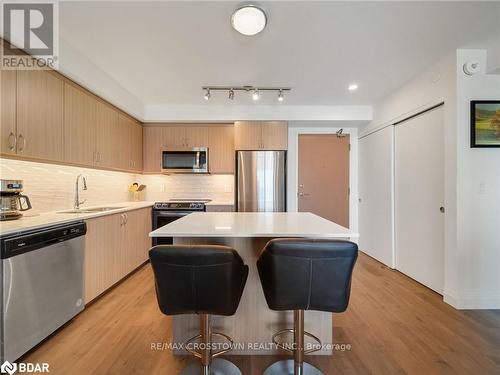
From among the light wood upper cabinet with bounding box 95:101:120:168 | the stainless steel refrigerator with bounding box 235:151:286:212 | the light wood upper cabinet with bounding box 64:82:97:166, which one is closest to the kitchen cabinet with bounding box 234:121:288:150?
the stainless steel refrigerator with bounding box 235:151:286:212

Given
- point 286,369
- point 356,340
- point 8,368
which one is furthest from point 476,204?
point 8,368

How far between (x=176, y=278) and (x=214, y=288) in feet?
0.63

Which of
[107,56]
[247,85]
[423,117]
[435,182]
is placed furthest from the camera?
[247,85]

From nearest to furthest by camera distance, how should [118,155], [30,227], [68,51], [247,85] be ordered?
[30,227], [68,51], [247,85], [118,155]

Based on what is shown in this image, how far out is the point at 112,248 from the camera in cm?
264

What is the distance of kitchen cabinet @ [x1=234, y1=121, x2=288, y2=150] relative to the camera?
12.7ft

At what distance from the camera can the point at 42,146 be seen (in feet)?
6.73

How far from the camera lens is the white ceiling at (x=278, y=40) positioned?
5.80ft

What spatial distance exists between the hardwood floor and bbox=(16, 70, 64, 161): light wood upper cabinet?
4.97ft

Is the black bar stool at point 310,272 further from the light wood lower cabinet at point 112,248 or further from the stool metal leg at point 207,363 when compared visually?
the light wood lower cabinet at point 112,248

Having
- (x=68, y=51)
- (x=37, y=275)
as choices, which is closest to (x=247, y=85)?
(x=68, y=51)

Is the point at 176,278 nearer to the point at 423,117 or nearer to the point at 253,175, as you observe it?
the point at 253,175

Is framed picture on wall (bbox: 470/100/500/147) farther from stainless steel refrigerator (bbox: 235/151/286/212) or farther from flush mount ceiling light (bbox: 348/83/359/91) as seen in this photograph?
stainless steel refrigerator (bbox: 235/151/286/212)

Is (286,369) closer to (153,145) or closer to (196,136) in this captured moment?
(196,136)
